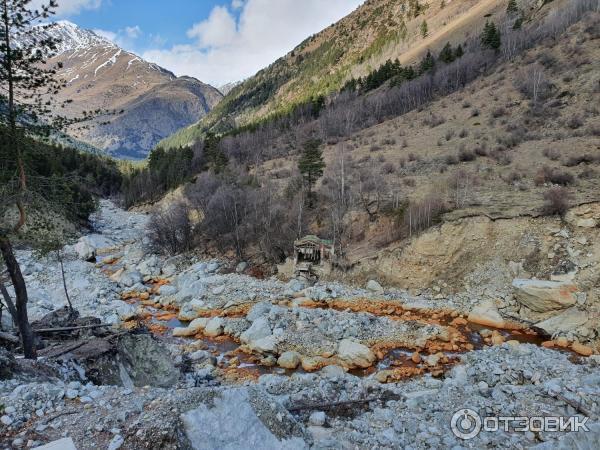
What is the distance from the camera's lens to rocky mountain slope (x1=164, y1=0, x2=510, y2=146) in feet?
320

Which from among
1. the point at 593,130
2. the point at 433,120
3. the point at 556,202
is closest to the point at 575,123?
the point at 593,130

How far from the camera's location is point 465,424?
8633mm

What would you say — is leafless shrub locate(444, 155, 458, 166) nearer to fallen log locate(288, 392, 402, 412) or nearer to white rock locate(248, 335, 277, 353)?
white rock locate(248, 335, 277, 353)

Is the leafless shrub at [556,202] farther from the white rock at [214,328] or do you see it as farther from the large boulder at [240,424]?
the large boulder at [240,424]

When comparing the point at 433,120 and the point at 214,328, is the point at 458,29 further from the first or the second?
the point at 214,328

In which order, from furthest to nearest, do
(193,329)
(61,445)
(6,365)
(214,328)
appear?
(193,329), (214,328), (6,365), (61,445)

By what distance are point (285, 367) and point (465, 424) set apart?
28.9 feet

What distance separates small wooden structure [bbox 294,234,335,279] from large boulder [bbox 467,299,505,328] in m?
10.1

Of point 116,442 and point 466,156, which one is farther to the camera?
point 466,156

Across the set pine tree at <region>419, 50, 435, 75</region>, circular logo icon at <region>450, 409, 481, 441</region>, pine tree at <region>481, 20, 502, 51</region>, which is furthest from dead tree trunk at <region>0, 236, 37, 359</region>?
pine tree at <region>419, 50, 435, 75</region>

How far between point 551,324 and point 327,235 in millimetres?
16301

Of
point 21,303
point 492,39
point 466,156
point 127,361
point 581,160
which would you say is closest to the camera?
point 21,303
